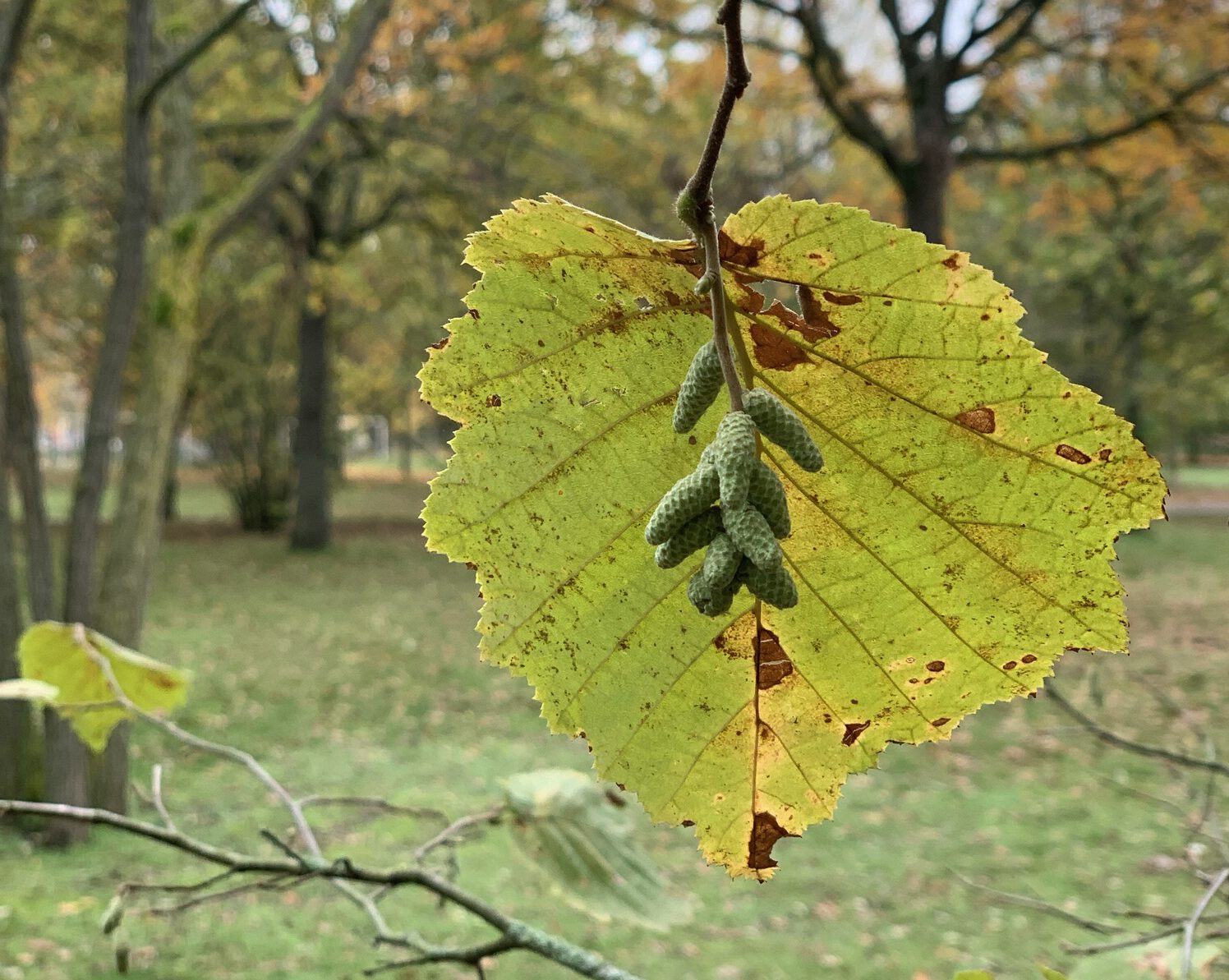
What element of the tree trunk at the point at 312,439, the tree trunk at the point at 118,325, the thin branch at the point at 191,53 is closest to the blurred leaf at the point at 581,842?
the thin branch at the point at 191,53

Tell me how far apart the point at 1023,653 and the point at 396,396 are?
2385 cm

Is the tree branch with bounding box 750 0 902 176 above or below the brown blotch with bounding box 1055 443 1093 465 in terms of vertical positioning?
above

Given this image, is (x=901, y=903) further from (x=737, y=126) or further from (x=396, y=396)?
(x=396, y=396)

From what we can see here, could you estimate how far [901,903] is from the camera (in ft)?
14.6

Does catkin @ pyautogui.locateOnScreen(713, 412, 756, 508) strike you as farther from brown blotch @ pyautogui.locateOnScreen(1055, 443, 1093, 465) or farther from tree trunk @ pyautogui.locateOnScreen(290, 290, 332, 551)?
tree trunk @ pyautogui.locateOnScreen(290, 290, 332, 551)

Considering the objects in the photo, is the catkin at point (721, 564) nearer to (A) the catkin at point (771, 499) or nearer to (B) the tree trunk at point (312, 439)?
(A) the catkin at point (771, 499)

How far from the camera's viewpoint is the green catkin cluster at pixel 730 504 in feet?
1.43

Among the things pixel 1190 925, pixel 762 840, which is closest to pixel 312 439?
pixel 1190 925

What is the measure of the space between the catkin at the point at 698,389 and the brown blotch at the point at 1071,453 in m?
0.17

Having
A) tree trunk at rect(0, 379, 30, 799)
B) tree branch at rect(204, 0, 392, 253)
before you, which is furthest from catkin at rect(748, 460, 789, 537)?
tree trunk at rect(0, 379, 30, 799)

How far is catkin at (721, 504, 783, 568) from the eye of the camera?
43 centimetres

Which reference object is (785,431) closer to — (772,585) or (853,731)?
(772,585)

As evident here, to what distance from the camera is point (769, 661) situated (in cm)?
55

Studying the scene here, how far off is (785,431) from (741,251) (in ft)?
0.30
